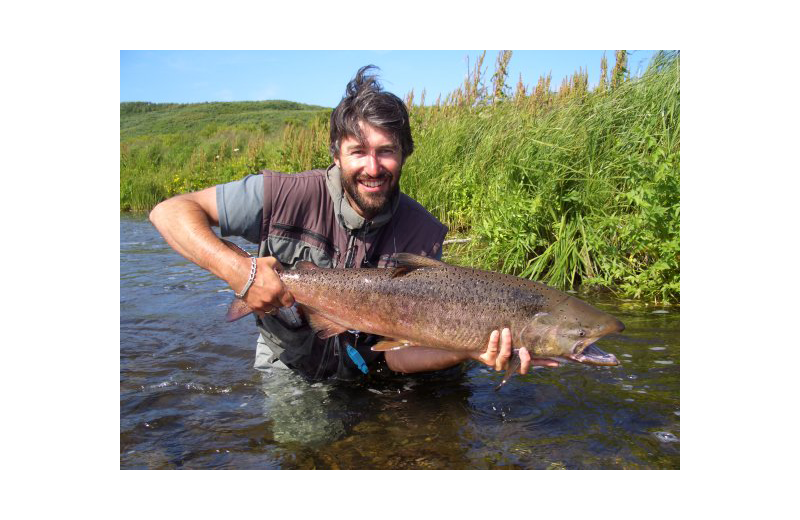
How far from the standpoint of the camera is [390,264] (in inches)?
178

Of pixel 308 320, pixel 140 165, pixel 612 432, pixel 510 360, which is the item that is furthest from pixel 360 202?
pixel 140 165

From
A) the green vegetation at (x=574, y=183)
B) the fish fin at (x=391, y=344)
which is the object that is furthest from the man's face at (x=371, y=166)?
the green vegetation at (x=574, y=183)

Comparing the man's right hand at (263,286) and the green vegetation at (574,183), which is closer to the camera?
the man's right hand at (263,286)

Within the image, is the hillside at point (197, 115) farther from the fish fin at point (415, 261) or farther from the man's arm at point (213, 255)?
the fish fin at point (415, 261)

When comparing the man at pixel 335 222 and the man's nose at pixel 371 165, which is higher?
the man's nose at pixel 371 165

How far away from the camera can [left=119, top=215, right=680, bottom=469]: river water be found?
3641 mm

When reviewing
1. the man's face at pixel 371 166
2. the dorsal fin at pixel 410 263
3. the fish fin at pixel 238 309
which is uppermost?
the man's face at pixel 371 166

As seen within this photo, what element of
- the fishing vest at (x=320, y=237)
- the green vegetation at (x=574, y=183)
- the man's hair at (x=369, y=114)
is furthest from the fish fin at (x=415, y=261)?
the green vegetation at (x=574, y=183)

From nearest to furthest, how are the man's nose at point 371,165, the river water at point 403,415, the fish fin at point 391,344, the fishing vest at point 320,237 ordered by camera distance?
the river water at point 403,415
the fish fin at point 391,344
the man's nose at point 371,165
the fishing vest at point 320,237

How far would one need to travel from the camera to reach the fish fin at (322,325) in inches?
157

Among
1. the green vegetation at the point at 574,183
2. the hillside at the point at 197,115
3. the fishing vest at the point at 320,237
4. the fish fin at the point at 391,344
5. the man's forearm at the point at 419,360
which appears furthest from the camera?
the hillside at the point at 197,115

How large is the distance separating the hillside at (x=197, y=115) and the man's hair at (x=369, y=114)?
2030 inches

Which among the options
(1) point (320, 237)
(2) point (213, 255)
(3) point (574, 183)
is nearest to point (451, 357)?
(1) point (320, 237)

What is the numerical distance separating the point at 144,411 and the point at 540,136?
5.88 meters
